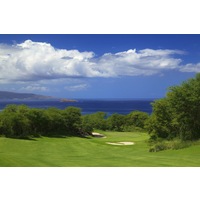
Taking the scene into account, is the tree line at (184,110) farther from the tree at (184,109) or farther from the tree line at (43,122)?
the tree line at (43,122)

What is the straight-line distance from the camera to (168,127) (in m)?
13.1

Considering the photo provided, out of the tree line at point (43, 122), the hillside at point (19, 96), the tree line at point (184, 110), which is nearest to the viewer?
the hillside at point (19, 96)

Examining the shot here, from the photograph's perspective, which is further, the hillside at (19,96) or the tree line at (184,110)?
the tree line at (184,110)

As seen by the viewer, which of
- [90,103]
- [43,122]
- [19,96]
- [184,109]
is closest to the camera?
[19,96]

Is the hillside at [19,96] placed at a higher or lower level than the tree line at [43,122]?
higher

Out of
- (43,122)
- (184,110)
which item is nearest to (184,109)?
(184,110)

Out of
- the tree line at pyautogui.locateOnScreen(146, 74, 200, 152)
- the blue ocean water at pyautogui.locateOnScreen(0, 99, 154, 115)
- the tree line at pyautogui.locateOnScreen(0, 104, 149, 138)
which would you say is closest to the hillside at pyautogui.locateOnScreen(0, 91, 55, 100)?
the blue ocean water at pyautogui.locateOnScreen(0, 99, 154, 115)

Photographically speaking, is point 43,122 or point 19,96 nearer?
point 19,96

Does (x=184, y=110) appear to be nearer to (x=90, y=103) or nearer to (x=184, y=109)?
(x=184, y=109)

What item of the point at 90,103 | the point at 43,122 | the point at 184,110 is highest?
the point at 90,103

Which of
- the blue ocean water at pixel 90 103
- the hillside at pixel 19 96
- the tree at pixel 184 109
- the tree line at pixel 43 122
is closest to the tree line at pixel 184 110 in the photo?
the tree at pixel 184 109
